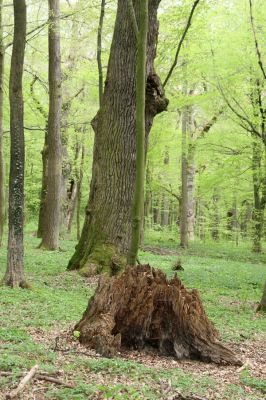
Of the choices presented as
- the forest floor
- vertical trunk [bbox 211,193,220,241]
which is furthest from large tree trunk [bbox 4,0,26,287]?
vertical trunk [bbox 211,193,220,241]

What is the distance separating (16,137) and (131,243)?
236 cm

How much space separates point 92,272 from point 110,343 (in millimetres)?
4344

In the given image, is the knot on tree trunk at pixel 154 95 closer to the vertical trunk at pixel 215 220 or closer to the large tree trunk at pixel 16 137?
the large tree trunk at pixel 16 137

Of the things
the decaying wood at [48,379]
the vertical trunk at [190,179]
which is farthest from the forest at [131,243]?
the vertical trunk at [190,179]

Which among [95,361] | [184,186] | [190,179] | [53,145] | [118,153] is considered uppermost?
[190,179]

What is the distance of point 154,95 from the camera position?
28.5 ft

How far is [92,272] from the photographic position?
8.68m

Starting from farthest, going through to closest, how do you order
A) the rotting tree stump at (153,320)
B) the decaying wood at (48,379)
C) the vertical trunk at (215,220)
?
1. the vertical trunk at (215,220)
2. the rotting tree stump at (153,320)
3. the decaying wood at (48,379)

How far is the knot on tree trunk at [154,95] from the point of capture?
339 inches

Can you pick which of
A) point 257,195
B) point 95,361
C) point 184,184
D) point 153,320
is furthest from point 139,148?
point 257,195

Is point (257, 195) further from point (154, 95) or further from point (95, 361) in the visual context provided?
point (95, 361)

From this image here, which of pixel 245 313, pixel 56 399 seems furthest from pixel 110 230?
pixel 56 399

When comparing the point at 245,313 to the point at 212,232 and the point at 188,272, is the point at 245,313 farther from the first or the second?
the point at 212,232

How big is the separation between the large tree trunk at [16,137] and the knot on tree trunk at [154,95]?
2662mm
